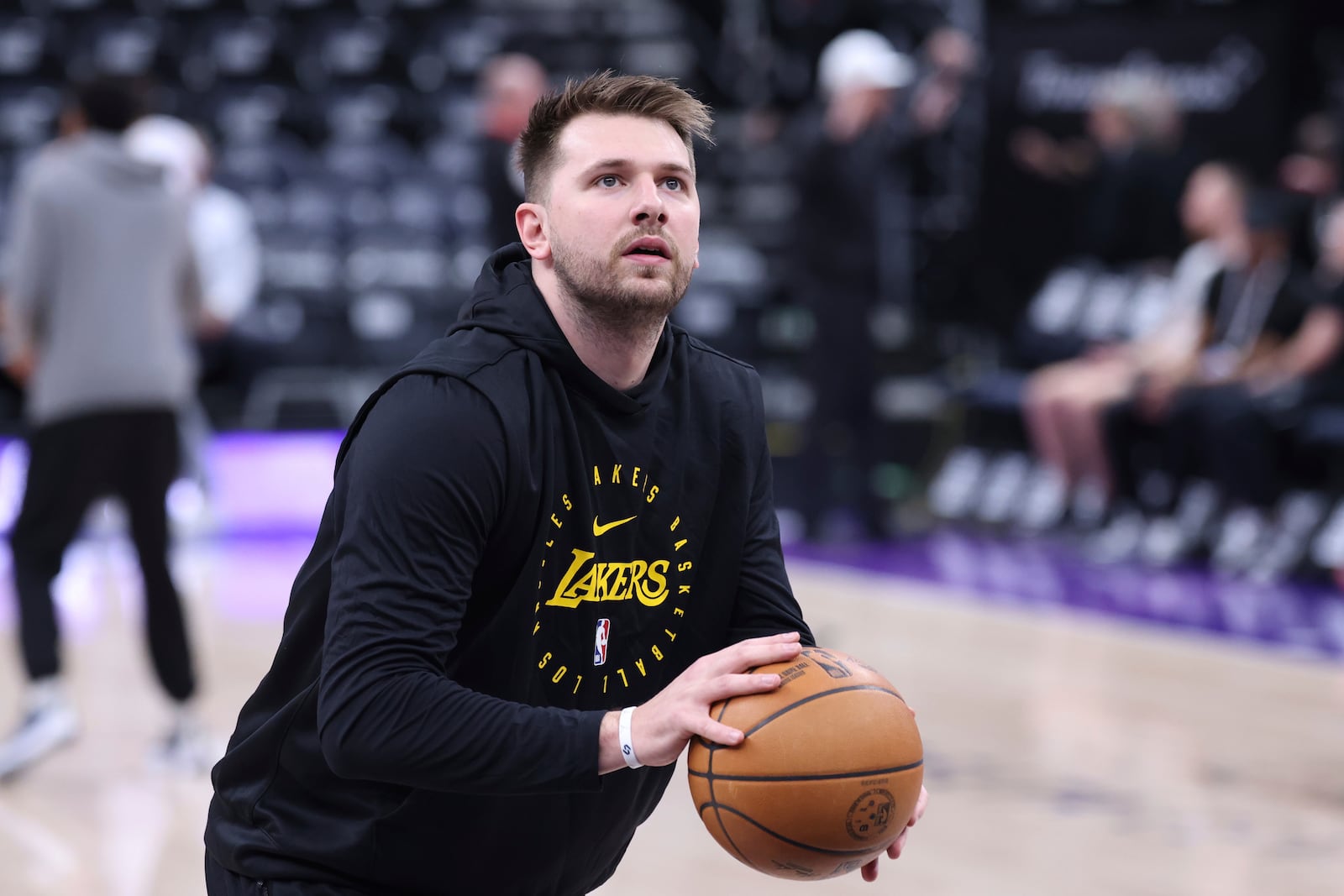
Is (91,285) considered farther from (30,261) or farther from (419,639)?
(419,639)

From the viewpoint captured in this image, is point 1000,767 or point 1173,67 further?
point 1173,67

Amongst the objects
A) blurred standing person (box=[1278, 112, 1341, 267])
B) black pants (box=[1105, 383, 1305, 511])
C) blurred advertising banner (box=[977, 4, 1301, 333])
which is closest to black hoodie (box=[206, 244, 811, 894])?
black pants (box=[1105, 383, 1305, 511])

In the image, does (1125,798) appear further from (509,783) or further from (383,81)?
(383,81)

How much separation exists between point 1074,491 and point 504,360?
26.4 feet

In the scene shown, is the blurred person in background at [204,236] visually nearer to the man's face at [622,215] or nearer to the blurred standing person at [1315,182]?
the man's face at [622,215]

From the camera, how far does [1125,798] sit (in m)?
4.89

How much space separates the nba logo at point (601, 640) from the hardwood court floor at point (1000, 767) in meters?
0.27

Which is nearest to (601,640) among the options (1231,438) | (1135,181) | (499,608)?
(499,608)

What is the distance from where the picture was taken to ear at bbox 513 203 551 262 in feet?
7.32

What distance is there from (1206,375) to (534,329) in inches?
294

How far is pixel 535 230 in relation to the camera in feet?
7.38

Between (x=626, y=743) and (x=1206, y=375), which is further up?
(x=626, y=743)

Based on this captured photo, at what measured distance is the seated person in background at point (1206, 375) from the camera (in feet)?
28.4

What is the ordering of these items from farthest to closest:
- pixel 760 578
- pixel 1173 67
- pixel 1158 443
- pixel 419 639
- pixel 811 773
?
1. pixel 1173 67
2. pixel 1158 443
3. pixel 760 578
4. pixel 811 773
5. pixel 419 639
